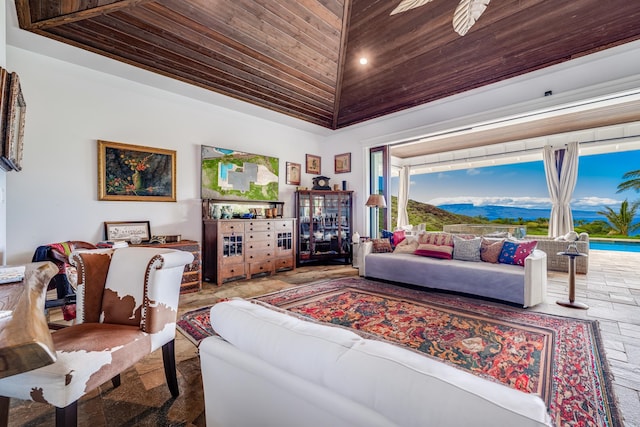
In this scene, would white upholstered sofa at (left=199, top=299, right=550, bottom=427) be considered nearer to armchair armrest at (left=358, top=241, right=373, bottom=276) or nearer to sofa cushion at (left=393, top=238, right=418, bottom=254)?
armchair armrest at (left=358, top=241, right=373, bottom=276)

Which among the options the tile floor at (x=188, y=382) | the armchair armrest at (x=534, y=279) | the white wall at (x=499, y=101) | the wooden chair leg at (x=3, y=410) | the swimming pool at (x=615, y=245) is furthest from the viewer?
the swimming pool at (x=615, y=245)

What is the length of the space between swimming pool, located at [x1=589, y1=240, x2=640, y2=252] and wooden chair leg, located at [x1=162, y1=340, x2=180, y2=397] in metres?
11.4

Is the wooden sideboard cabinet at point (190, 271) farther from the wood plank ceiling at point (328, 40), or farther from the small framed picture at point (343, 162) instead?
the small framed picture at point (343, 162)

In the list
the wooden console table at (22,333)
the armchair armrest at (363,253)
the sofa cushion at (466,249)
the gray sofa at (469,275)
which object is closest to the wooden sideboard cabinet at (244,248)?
the armchair armrest at (363,253)

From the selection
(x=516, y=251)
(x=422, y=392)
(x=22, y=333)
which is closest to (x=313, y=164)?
(x=516, y=251)

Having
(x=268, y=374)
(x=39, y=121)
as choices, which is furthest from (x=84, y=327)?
(x=39, y=121)

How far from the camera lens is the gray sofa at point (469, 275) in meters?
3.21

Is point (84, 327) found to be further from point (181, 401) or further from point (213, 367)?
point (213, 367)

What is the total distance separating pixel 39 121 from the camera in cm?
327

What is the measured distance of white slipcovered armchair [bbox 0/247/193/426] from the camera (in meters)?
1.30

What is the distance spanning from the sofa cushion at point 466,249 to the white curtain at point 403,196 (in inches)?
171

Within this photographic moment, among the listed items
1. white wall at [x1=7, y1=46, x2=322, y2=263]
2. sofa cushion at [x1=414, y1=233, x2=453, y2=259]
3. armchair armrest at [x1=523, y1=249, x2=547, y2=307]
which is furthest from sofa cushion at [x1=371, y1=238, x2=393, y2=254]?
white wall at [x1=7, y1=46, x2=322, y2=263]

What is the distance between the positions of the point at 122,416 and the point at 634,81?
19.2 ft

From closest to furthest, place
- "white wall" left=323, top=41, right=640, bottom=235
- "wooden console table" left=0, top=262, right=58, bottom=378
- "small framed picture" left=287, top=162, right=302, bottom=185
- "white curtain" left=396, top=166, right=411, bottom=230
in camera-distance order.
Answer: "wooden console table" left=0, top=262, right=58, bottom=378 < "white wall" left=323, top=41, right=640, bottom=235 < "small framed picture" left=287, top=162, right=302, bottom=185 < "white curtain" left=396, top=166, right=411, bottom=230
